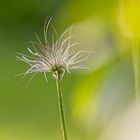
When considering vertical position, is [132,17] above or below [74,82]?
above

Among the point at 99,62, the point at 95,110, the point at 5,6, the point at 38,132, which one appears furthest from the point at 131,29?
the point at 5,6

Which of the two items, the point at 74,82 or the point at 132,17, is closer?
the point at 132,17

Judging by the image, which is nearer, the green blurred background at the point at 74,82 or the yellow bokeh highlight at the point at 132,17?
the yellow bokeh highlight at the point at 132,17

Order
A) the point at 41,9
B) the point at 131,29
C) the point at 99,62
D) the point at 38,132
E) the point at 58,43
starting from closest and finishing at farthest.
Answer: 1. the point at 58,43
2. the point at 131,29
3. the point at 99,62
4. the point at 38,132
5. the point at 41,9

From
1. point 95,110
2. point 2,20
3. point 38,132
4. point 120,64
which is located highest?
point 2,20

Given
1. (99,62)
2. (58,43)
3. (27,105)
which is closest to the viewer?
(58,43)

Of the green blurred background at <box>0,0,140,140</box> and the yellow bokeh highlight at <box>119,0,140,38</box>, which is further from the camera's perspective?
the green blurred background at <box>0,0,140,140</box>

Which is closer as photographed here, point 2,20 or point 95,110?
point 95,110

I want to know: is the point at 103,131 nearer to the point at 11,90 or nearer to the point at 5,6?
the point at 11,90
